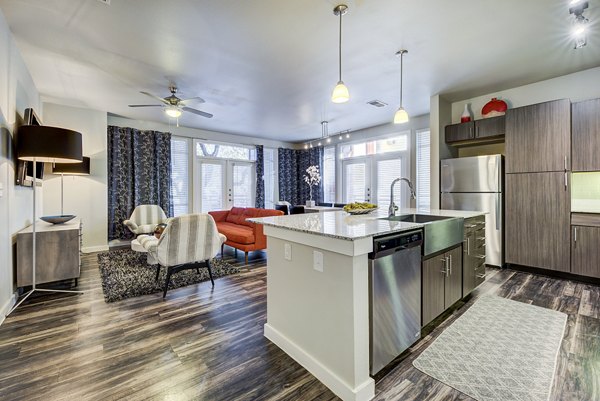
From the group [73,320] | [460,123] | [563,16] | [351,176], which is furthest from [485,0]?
[351,176]

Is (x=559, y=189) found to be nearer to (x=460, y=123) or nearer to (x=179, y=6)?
(x=460, y=123)

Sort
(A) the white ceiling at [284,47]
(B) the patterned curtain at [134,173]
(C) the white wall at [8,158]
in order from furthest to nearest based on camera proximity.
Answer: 1. (B) the patterned curtain at [134,173]
2. (C) the white wall at [8,158]
3. (A) the white ceiling at [284,47]

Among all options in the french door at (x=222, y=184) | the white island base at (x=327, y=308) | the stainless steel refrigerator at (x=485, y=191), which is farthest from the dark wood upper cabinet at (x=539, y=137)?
the french door at (x=222, y=184)

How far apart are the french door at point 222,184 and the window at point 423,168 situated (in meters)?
4.48

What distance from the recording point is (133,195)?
581cm

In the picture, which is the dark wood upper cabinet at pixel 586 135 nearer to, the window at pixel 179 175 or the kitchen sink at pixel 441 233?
the kitchen sink at pixel 441 233

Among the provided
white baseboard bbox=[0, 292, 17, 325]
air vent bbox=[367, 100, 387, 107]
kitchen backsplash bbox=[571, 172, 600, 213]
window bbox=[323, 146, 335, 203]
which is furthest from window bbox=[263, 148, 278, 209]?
kitchen backsplash bbox=[571, 172, 600, 213]

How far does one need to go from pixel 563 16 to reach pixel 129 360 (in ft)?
15.6

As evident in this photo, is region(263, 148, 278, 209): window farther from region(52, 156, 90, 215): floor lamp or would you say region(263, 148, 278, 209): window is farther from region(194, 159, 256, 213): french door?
region(52, 156, 90, 215): floor lamp

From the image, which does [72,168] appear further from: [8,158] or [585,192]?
[585,192]

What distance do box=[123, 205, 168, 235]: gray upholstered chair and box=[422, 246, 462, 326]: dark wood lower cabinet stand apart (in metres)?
4.90

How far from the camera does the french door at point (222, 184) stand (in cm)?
695

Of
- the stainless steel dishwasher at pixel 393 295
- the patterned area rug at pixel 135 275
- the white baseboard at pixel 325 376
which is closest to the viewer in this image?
the white baseboard at pixel 325 376

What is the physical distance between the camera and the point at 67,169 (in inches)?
180
